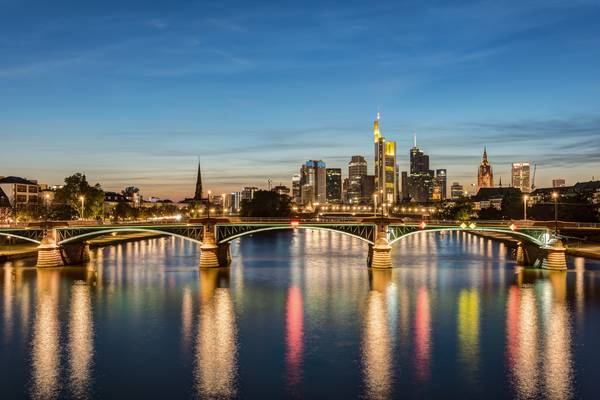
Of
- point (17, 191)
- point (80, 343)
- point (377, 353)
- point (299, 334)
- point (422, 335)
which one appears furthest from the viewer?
point (17, 191)

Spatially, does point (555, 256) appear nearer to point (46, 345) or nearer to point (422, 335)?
Result: point (422, 335)

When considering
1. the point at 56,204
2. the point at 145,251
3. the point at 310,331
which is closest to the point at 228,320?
the point at 310,331

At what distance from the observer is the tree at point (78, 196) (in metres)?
148

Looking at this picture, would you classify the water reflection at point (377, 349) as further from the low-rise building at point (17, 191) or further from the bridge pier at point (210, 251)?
the low-rise building at point (17, 191)

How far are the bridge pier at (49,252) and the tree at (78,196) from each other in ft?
197

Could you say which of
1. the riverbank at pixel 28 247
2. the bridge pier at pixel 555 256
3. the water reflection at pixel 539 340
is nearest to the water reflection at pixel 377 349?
the water reflection at pixel 539 340

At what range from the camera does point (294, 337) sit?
4766cm


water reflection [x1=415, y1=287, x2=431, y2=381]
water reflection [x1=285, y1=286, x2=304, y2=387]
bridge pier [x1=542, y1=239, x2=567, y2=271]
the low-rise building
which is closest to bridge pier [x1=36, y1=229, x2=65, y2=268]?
water reflection [x1=285, y1=286, x2=304, y2=387]

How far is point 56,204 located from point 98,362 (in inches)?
4816

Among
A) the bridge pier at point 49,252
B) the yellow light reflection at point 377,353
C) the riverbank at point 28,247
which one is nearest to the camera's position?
the yellow light reflection at point 377,353

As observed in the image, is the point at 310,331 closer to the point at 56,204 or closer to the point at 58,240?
the point at 58,240

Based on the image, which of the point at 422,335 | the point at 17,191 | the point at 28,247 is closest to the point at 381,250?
the point at 422,335

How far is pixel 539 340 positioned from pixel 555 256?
4030 cm

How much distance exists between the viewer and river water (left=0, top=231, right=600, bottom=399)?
119 ft
